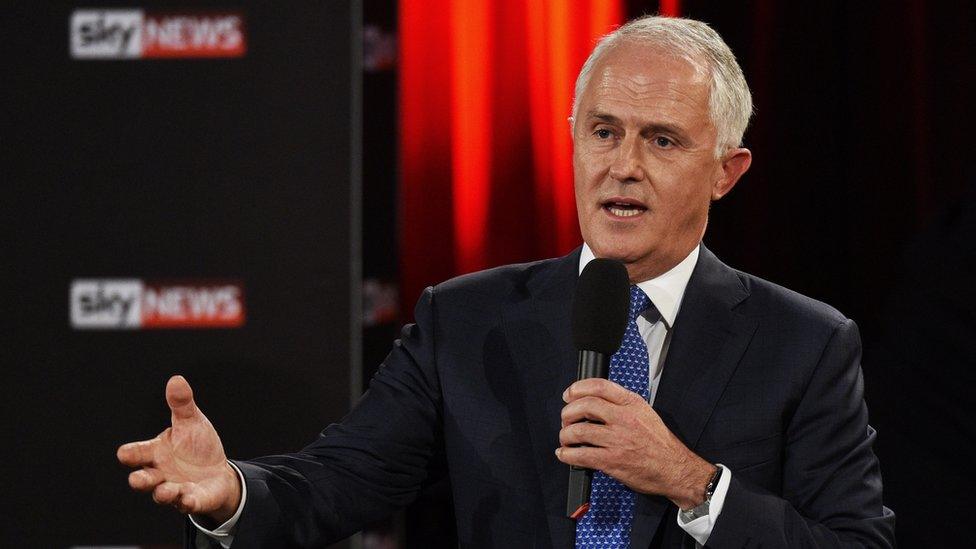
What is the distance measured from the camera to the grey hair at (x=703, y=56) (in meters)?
1.66

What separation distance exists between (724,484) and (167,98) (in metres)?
1.86

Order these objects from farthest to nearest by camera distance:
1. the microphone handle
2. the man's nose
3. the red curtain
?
the red curtain < the man's nose < the microphone handle

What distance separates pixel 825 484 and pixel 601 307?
1.44ft

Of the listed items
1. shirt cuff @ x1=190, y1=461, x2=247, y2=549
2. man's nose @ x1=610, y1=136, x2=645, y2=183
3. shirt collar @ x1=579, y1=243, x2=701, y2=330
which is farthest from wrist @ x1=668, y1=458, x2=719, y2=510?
shirt cuff @ x1=190, y1=461, x2=247, y2=549

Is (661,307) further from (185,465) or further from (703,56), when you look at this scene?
(185,465)

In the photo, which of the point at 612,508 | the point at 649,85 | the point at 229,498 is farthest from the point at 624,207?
the point at 229,498

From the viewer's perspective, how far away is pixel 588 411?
49.3 inches

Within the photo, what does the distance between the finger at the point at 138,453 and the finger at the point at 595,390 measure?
50cm

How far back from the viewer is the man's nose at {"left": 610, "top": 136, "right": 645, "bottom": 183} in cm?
161

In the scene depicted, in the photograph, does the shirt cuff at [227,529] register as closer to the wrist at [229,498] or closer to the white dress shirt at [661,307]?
the wrist at [229,498]

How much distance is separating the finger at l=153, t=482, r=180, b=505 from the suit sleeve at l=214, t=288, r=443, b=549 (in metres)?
0.16

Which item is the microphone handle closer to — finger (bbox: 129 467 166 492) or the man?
the man

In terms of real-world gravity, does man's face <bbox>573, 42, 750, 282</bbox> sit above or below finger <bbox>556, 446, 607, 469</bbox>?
above

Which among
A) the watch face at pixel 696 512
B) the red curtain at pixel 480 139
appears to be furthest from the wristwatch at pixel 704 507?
the red curtain at pixel 480 139
